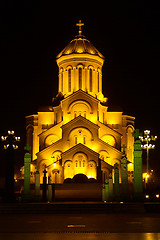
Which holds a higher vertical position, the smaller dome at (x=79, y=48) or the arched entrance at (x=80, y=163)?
the smaller dome at (x=79, y=48)

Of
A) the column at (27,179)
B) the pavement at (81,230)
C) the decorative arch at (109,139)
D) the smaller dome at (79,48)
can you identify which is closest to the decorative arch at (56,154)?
the decorative arch at (109,139)

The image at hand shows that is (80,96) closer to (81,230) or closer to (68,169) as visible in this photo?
(68,169)

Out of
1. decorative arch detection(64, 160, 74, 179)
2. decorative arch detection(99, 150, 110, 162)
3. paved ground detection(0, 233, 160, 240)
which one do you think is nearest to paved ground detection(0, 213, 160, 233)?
paved ground detection(0, 233, 160, 240)

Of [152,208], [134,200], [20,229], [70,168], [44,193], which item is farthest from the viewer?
[70,168]

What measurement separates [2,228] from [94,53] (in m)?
45.6

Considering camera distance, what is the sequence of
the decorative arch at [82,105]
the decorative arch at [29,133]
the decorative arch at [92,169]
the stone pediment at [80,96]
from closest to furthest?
the decorative arch at [92,169]
the stone pediment at [80,96]
the decorative arch at [82,105]
the decorative arch at [29,133]

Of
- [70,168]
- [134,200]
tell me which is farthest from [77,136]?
[134,200]

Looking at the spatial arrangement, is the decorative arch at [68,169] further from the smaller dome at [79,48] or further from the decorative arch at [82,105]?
the smaller dome at [79,48]

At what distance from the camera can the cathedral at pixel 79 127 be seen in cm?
4997

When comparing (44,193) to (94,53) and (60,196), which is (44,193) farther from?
(94,53)

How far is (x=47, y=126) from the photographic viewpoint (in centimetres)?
5788

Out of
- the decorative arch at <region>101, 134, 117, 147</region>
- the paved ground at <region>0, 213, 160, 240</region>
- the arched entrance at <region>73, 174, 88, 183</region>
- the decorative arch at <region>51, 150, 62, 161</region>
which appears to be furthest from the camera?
the decorative arch at <region>101, 134, 117, 147</region>

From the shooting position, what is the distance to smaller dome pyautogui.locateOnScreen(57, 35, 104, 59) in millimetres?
58062

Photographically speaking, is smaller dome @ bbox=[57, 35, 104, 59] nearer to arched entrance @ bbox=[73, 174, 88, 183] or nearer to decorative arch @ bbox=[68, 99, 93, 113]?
decorative arch @ bbox=[68, 99, 93, 113]
